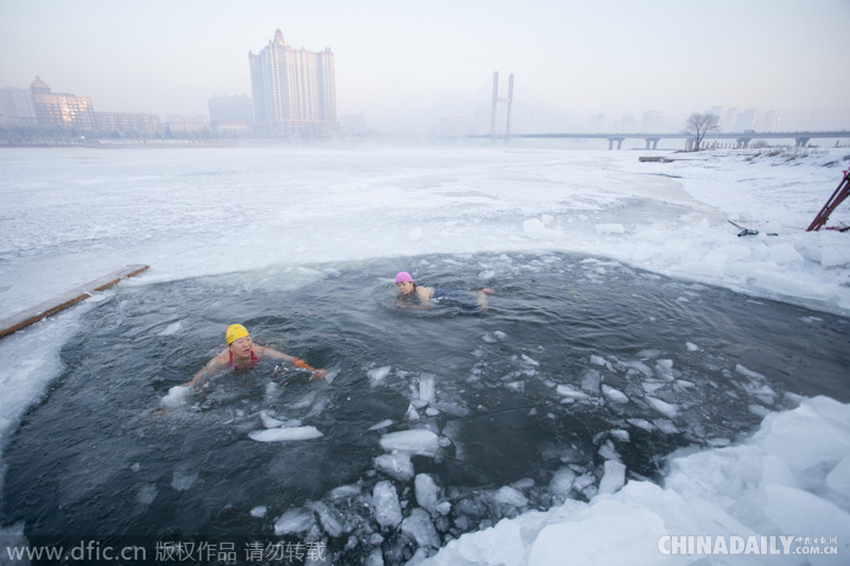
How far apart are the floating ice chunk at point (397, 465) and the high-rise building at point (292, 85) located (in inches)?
4969

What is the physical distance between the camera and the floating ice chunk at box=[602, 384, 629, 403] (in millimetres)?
3289

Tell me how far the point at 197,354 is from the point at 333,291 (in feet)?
6.86

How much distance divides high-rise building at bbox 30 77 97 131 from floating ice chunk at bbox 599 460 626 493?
128m

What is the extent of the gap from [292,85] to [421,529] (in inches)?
5759

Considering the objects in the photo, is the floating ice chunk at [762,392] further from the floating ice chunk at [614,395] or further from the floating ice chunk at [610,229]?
the floating ice chunk at [610,229]

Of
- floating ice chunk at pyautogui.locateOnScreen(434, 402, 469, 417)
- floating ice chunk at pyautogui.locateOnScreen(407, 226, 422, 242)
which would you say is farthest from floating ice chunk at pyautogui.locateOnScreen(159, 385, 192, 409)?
floating ice chunk at pyautogui.locateOnScreen(407, 226, 422, 242)

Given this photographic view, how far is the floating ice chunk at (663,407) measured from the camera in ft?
10.1

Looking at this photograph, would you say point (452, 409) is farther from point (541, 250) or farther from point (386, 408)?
point (541, 250)

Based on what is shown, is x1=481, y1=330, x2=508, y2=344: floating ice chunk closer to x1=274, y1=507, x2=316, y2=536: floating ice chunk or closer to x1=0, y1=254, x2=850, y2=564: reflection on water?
x1=0, y1=254, x2=850, y2=564: reflection on water

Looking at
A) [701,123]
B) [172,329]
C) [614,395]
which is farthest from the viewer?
[701,123]

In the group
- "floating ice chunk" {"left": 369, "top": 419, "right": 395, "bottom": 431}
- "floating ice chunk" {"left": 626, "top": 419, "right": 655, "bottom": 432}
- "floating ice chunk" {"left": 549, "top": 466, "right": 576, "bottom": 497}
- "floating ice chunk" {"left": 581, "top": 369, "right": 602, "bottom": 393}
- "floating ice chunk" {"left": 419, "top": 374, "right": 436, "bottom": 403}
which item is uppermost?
"floating ice chunk" {"left": 626, "top": 419, "right": 655, "bottom": 432}

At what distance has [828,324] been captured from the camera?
4.52 meters

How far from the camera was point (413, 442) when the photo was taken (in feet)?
9.44

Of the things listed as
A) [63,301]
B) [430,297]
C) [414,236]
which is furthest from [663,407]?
[63,301]
